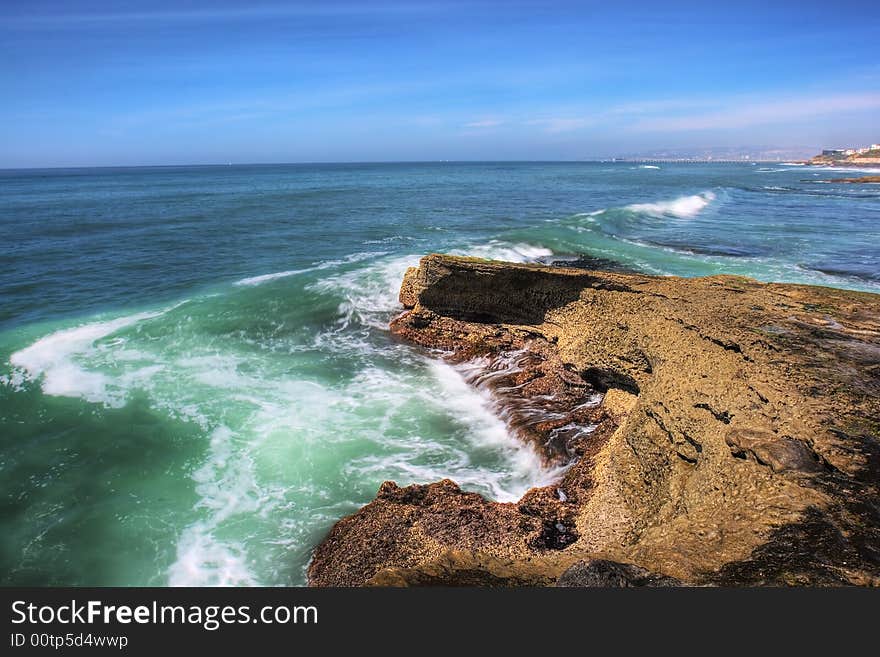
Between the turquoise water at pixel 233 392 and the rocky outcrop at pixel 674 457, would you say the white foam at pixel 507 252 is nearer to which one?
the turquoise water at pixel 233 392

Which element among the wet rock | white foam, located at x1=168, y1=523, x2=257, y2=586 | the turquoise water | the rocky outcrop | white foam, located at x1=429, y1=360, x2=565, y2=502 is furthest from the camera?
white foam, located at x1=429, y1=360, x2=565, y2=502

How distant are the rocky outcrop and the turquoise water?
1106mm

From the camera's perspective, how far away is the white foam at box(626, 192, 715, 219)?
1363 inches

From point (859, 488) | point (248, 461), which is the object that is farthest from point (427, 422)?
point (859, 488)

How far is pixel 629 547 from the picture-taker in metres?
4.51

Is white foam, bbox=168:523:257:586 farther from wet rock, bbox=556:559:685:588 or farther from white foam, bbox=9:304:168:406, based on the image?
white foam, bbox=9:304:168:406

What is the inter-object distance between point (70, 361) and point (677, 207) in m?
39.6

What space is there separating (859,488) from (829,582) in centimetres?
143

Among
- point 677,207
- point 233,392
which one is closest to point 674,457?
point 233,392

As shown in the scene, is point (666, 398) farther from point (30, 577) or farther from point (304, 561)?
point (30, 577)

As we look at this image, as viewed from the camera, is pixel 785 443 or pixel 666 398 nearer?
pixel 785 443

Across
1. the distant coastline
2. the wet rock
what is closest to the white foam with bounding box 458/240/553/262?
the wet rock

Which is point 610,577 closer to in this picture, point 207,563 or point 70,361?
point 207,563

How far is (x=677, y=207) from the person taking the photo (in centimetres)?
3816
